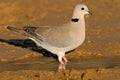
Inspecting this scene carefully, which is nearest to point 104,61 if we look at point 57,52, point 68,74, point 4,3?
point 57,52

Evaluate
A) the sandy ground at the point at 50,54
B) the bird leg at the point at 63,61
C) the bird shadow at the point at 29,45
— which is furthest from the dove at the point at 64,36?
the bird shadow at the point at 29,45

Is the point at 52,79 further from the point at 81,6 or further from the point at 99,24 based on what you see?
the point at 99,24

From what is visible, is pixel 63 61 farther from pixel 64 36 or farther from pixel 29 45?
pixel 29 45

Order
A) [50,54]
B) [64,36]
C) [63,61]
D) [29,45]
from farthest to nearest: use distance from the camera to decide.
→ [29,45], [50,54], [63,61], [64,36]

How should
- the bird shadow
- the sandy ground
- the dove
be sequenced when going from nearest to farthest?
the sandy ground
the dove
the bird shadow

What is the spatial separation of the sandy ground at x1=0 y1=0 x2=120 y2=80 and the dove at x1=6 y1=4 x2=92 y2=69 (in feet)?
1.00

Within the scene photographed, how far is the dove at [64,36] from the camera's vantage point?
9.90 meters

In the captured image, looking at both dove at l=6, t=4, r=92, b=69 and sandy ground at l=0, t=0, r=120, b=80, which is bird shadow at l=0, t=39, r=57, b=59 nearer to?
sandy ground at l=0, t=0, r=120, b=80

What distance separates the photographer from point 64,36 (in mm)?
9984

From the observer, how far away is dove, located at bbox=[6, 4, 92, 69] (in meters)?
9.90

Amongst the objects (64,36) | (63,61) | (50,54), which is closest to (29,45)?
(50,54)

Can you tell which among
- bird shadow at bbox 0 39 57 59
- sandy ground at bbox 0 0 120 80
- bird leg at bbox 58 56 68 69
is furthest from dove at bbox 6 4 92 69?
bird shadow at bbox 0 39 57 59

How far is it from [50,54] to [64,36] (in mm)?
1034

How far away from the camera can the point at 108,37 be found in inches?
460
